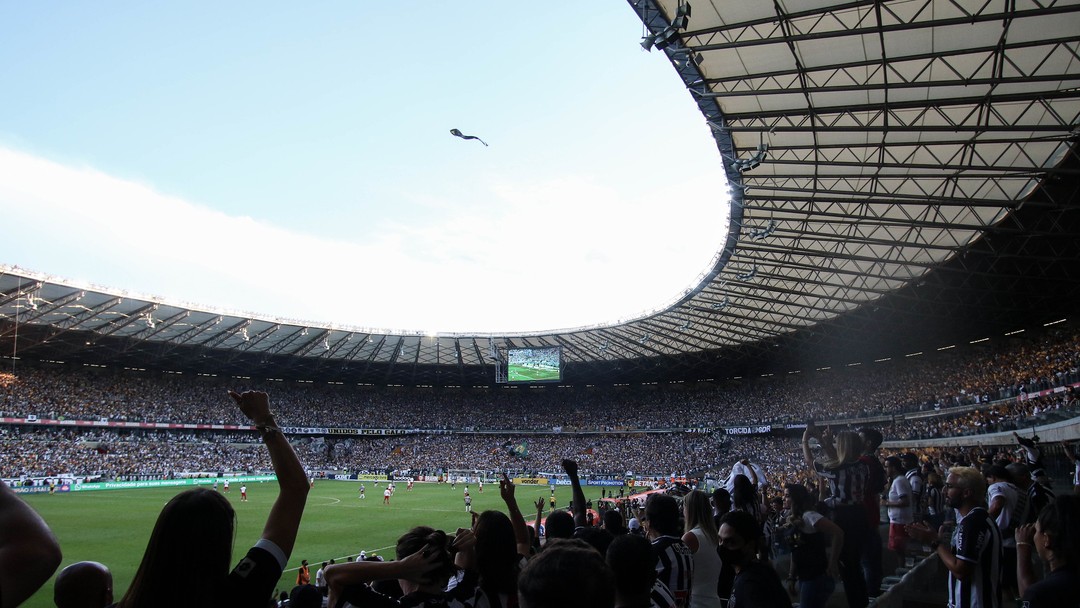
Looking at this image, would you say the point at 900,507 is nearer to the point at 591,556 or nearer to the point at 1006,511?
the point at 1006,511

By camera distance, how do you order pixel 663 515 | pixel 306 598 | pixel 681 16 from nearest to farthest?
pixel 306 598 < pixel 663 515 < pixel 681 16

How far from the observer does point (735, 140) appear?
75.6ft

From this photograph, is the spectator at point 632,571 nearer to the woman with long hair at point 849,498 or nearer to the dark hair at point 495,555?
the dark hair at point 495,555

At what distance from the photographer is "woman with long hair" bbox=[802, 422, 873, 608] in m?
7.24

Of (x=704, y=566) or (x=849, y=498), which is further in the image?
(x=849, y=498)

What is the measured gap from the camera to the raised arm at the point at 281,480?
2.77 metres

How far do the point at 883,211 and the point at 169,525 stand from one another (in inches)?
1111

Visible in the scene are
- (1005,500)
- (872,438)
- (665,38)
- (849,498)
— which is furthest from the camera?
(665,38)

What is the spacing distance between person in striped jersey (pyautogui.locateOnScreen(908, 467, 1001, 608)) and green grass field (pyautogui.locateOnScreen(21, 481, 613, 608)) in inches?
608

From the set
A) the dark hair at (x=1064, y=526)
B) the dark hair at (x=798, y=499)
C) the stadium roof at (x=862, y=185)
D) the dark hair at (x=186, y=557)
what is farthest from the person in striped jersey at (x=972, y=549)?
the stadium roof at (x=862, y=185)

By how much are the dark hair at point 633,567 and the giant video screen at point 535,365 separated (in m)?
52.9

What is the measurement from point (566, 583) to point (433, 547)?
4.39ft

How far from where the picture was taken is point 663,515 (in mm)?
5473

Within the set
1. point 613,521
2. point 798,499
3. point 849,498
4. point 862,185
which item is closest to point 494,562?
point 613,521
